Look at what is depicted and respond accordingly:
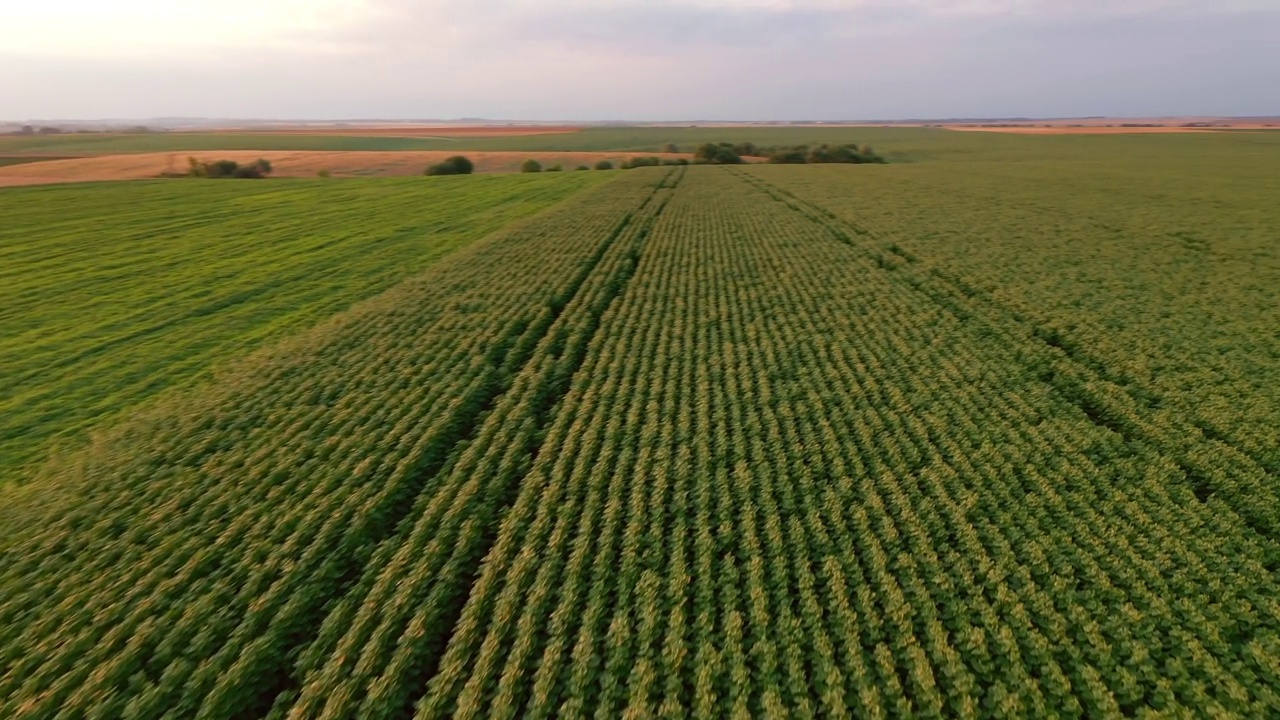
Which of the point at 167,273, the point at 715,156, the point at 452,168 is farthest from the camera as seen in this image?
the point at 715,156

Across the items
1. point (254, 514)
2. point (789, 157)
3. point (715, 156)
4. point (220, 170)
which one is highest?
point (715, 156)

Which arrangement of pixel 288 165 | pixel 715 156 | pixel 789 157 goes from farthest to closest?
pixel 789 157, pixel 715 156, pixel 288 165

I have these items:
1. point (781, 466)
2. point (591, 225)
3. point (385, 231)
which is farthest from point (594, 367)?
point (385, 231)

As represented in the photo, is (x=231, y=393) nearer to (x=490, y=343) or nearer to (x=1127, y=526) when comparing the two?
(x=490, y=343)

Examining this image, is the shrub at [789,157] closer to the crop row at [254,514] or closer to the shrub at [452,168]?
the shrub at [452,168]

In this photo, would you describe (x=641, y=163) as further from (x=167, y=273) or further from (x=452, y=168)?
(x=167, y=273)

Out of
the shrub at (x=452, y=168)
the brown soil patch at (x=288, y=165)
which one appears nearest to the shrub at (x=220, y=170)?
the brown soil patch at (x=288, y=165)

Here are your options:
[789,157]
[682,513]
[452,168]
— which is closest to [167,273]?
[682,513]
